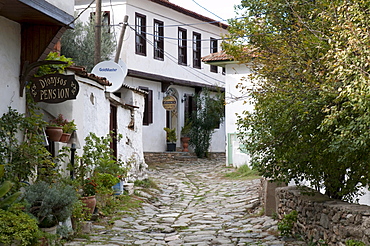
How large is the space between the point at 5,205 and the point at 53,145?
3067 mm

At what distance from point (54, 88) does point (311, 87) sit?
12.4 feet

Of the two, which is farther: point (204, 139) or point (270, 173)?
point (204, 139)

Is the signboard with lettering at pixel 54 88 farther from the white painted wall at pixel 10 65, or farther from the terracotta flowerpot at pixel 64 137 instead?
the terracotta flowerpot at pixel 64 137

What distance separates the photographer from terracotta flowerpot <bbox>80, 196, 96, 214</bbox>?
29.1ft

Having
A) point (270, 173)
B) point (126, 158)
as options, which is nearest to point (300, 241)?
point (270, 173)

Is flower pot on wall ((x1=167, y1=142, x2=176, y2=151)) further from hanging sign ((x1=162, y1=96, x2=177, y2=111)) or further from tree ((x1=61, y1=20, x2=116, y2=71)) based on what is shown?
tree ((x1=61, y1=20, x2=116, y2=71))

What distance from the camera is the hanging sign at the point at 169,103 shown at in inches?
888

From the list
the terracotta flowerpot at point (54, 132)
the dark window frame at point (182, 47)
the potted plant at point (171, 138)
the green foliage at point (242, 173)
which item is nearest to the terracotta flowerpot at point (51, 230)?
the terracotta flowerpot at point (54, 132)

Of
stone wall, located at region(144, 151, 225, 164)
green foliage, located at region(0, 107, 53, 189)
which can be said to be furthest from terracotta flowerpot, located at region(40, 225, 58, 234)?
stone wall, located at region(144, 151, 225, 164)

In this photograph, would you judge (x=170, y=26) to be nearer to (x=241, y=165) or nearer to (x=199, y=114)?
(x=199, y=114)

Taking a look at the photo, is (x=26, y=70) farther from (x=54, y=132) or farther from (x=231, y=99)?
(x=231, y=99)

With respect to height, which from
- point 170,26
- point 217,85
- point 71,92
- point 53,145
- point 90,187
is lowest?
point 90,187

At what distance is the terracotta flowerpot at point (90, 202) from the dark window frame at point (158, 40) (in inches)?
565

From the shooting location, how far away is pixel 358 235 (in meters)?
6.35
